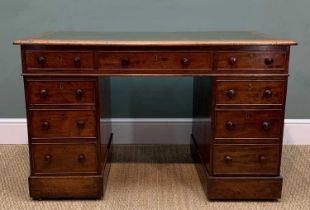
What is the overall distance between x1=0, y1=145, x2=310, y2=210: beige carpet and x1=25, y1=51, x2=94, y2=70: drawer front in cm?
70

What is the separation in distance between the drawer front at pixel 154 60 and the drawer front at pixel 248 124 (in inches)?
11.1

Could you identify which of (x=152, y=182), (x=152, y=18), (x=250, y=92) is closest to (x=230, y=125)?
(x=250, y=92)

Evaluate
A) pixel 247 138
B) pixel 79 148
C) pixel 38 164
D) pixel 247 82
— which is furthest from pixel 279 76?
pixel 38 164

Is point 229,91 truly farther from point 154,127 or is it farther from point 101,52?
point 154,127

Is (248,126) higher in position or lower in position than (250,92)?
→ lower

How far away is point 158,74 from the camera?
185 cm

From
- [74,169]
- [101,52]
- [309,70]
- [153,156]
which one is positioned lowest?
[153,156]

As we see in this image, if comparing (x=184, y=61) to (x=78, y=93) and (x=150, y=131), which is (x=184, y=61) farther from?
(x=150, y=131)

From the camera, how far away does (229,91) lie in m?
1.88

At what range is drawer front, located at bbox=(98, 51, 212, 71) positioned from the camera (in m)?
1.83

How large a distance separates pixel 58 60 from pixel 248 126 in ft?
3.26

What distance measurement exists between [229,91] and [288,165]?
2.87ft

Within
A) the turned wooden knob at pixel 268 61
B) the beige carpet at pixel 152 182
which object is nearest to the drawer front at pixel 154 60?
the turned wooden knob at pixel 268 61

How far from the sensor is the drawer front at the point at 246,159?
1.95m
